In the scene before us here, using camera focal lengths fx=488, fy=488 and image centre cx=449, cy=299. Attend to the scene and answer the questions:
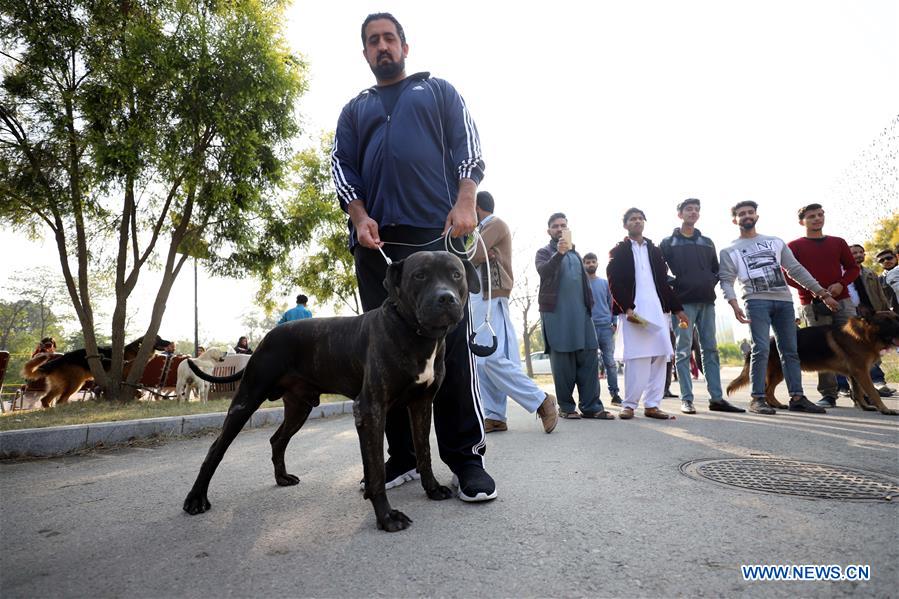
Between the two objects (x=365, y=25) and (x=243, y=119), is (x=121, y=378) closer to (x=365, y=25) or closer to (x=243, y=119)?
(x=243, y=119)

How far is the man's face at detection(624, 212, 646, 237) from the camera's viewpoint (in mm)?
6379

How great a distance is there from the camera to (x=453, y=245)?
2.89 metres

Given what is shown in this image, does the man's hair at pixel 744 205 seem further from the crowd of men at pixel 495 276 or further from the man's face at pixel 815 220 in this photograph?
the man's face at pixel 815 220

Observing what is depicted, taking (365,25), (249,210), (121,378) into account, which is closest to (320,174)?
(249,210)

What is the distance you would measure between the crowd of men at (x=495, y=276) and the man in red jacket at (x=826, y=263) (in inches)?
2.8

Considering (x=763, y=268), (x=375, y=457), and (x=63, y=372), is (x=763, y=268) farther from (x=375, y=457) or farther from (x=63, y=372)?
(x=63, y=372)

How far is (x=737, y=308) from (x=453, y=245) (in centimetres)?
551

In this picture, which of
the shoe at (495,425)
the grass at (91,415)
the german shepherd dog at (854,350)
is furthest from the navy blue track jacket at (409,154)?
the german shepherd dog at (854,350)

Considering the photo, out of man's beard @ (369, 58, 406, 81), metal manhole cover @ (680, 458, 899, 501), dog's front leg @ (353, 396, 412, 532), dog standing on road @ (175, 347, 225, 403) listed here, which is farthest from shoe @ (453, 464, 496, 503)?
dog standing on road @ (175, 347, 225, 403)

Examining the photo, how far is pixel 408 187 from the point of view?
2916 millimetres

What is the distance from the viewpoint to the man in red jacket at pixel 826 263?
22.1 feet

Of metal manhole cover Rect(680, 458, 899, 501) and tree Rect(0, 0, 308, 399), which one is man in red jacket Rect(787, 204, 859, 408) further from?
tree Rect(0, 0, 308, 399)

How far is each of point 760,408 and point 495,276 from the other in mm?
3917

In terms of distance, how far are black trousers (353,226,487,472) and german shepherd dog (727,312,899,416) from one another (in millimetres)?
5595
